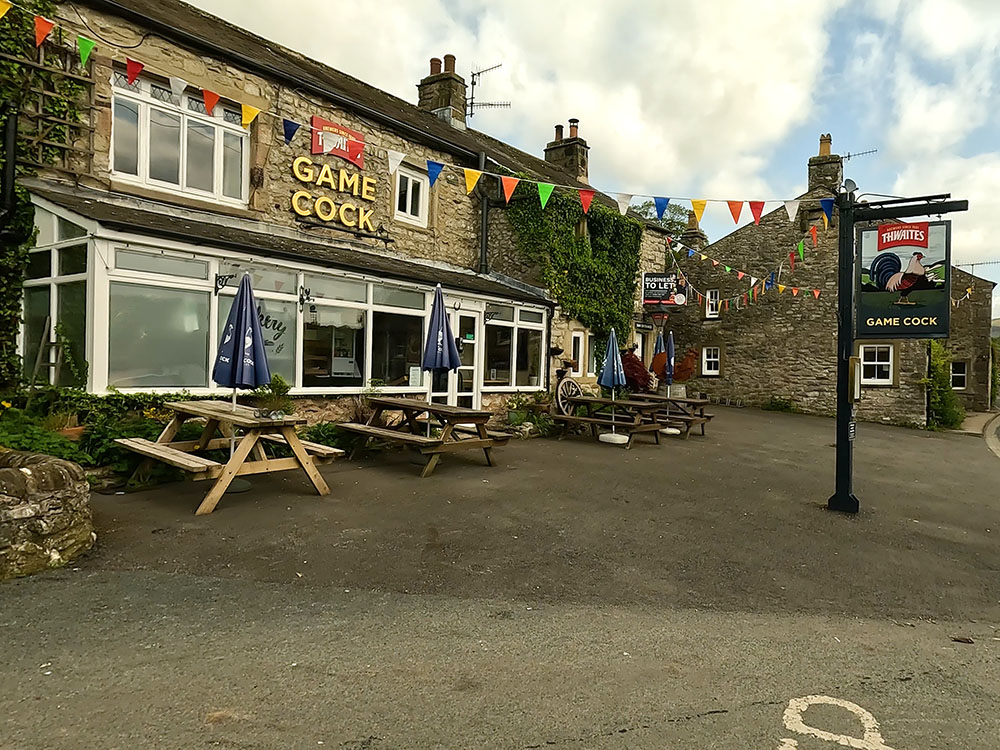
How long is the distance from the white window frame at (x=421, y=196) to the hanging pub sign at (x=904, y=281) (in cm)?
852

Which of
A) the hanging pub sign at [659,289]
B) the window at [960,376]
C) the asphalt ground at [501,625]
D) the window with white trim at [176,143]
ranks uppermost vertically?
the window with white trim at [176,143]

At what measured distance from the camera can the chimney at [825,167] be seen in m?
20.8

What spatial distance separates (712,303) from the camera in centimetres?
2294

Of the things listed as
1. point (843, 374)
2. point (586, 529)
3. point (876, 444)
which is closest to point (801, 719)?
point (586, 529)

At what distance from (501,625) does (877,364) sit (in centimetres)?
1996

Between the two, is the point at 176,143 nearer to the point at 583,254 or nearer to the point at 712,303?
the point at 583,254

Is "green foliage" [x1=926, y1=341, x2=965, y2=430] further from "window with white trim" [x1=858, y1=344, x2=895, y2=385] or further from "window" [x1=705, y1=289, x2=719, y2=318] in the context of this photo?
"window" [x1=705, y1=289, x2=719, y2=318]

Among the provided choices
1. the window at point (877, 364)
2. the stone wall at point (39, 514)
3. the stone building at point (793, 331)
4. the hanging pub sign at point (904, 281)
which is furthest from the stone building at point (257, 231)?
the window at point (877, 364)

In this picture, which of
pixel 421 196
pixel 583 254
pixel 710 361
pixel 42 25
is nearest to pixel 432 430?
pixel 421 196

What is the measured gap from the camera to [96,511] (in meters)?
5.60

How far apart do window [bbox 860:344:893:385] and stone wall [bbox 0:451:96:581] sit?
2077 centimetres

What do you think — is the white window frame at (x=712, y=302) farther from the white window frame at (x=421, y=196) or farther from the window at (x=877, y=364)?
the white window frame at (x=421, y=196)

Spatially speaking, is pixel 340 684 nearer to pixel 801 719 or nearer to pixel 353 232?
pixel 801 719

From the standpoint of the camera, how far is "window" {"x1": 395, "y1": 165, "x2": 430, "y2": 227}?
12.8 meters
